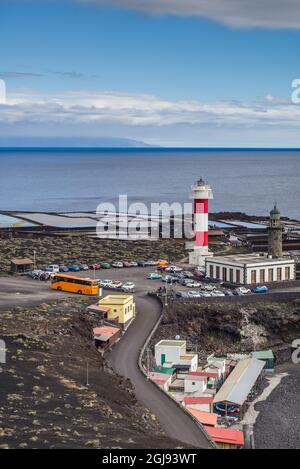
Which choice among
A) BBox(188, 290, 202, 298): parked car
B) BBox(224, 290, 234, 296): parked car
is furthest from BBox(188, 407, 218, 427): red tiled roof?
BBox(224, 290, 234, 296): parked car

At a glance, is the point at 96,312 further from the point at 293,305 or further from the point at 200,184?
the point at 200,184

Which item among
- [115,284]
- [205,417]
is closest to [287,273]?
[115,284]

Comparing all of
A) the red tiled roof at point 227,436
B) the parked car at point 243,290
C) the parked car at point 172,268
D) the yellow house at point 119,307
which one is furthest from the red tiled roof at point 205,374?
the parked car at point 172,268

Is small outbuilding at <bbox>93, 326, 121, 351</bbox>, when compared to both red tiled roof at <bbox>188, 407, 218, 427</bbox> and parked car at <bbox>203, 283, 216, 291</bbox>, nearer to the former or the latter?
red tiled roof at <bbox>188, 407, 218, 427</bbox>

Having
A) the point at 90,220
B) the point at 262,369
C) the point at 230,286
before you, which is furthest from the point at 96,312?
the point at 90,220

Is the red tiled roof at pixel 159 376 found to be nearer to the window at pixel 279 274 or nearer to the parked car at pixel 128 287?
the parked car at pixel 128 287
